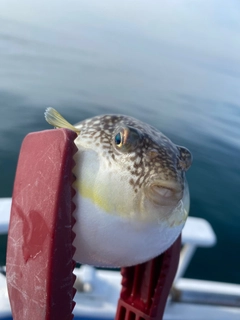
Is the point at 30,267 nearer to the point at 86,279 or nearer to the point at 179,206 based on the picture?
the point at 179,206

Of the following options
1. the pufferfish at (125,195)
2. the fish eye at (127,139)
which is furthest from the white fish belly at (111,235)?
the fish eye at (127,139)

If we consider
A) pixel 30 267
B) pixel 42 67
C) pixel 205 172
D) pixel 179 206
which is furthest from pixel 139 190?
pixel 42 67

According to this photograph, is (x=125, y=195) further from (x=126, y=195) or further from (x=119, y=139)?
(x=119, y=139)

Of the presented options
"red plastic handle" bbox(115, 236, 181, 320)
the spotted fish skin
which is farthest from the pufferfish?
"red plastic handle" bbox(115, 236, 181, 320)

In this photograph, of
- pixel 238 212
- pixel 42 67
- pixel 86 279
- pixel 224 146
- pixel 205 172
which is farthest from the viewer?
pixel 42 67

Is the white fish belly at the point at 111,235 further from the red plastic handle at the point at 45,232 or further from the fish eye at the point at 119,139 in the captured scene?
the fish eye at the point at 119,139

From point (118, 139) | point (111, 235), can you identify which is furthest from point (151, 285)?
point (118, 139)

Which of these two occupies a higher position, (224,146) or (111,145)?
(111,145)

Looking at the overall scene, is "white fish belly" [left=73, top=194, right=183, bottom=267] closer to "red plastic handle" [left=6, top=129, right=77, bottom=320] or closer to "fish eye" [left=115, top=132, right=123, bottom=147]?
"red plastic handle" [left=6, top=129, right=77, bottom=320]
